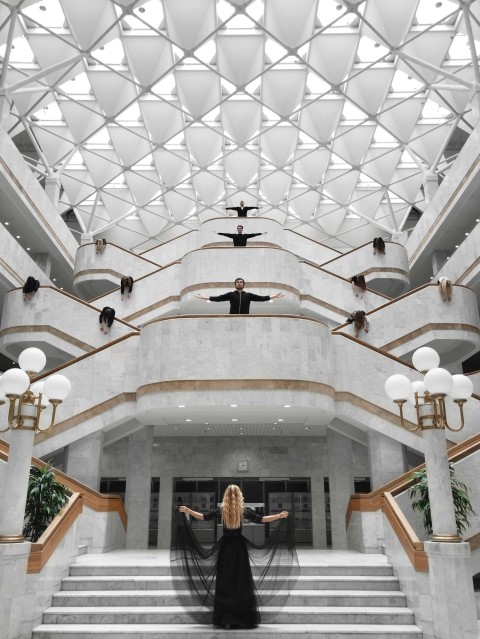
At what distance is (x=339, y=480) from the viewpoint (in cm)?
1916

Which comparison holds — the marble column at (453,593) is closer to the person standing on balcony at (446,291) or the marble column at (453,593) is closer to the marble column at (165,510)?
the marble column at (165,510)

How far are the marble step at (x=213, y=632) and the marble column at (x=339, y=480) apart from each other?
9378mm

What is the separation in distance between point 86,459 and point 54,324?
6410 mm

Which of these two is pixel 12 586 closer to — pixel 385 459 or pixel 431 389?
pixel 431 389

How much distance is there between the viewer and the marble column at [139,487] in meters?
17.7

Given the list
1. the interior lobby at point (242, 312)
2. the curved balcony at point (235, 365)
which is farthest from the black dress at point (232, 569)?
the curved balcony at point (235, 365)

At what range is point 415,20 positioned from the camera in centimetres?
2552

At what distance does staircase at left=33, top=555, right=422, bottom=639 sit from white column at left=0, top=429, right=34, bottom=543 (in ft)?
6.53

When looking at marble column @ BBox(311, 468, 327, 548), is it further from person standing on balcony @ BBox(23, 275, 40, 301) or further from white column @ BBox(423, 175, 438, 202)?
white column @ BBox(423, 175, 438, 202)

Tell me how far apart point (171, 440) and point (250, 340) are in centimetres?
851

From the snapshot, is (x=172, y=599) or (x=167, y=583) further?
(x=167, y=583)

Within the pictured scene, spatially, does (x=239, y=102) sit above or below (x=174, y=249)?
above

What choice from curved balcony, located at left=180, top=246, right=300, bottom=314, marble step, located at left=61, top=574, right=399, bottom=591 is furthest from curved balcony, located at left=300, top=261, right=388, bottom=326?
marble step, located at left=61, top=574, right=399, bottom=591

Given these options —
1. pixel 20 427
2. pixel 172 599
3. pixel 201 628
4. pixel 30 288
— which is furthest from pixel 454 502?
pixel 30 288
